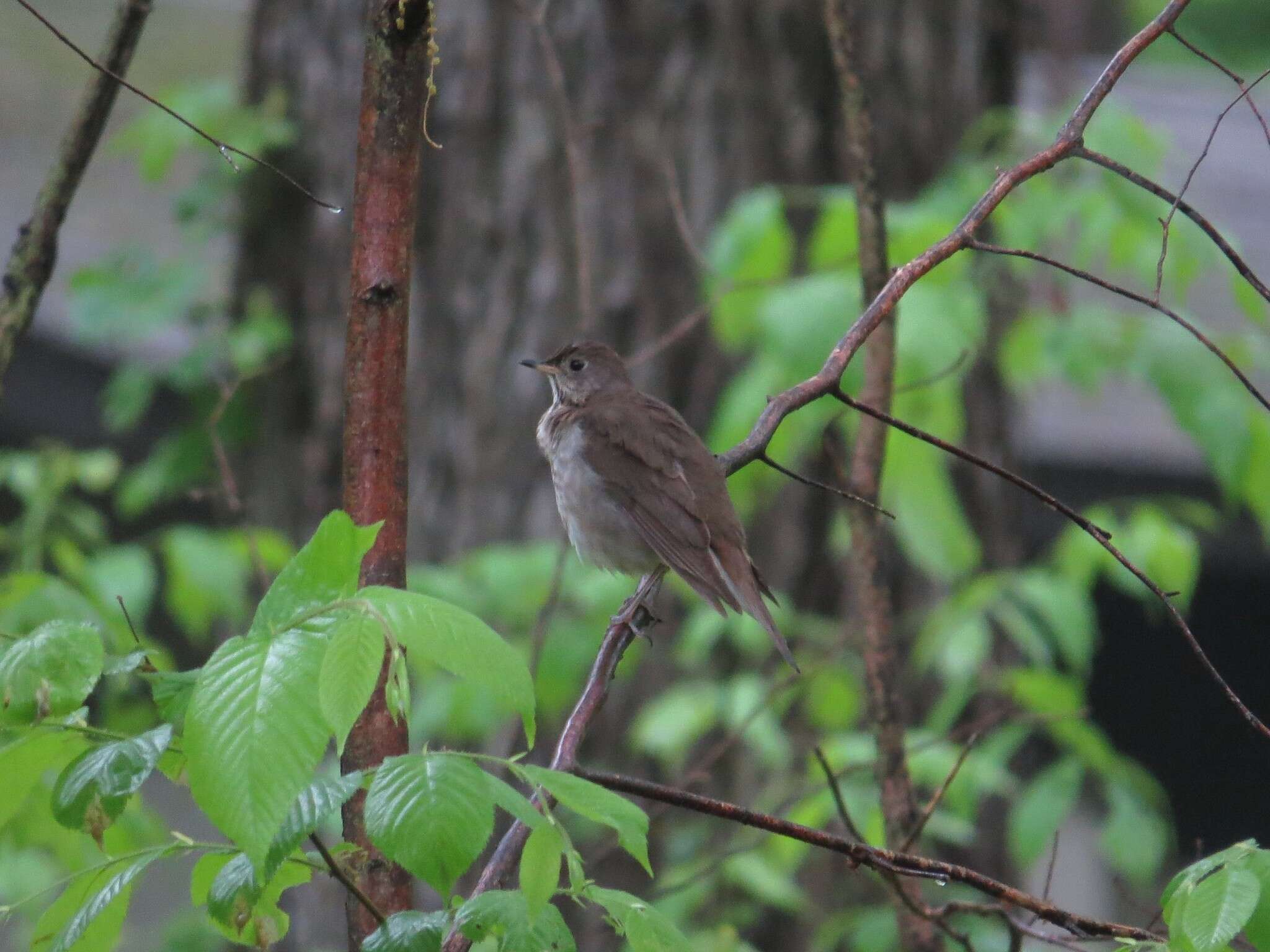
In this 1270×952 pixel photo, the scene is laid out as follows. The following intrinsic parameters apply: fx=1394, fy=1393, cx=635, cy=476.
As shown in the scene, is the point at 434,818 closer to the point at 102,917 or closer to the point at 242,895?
the point at 242,895

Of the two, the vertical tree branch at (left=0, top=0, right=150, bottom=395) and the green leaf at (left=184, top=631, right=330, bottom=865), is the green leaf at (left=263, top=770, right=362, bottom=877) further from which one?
the vertical tree branch at (left=0, top=0, right=150, bottom=395)

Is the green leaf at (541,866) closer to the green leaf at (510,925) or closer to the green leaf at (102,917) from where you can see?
the green leaf at (510,925)

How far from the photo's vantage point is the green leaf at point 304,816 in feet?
4.00

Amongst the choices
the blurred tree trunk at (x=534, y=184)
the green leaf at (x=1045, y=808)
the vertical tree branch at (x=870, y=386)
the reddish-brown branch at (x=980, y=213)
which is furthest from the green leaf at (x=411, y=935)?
the blurred tree trunk at (x=534, y=184)

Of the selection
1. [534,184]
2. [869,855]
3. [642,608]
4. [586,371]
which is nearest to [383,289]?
[869,855]

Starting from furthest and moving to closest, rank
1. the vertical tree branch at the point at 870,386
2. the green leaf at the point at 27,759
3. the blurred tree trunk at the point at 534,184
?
1. the blurred tree trunk at the point at 534,184
2. the vertical tree branch at the point at 870,386
3. the green leaf at the point at 27,759

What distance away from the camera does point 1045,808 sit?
3.75 metres

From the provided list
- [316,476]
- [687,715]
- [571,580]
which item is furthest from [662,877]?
[316,476]

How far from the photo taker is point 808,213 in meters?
4.95

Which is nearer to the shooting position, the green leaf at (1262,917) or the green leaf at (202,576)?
the green leaf at (1262,917)

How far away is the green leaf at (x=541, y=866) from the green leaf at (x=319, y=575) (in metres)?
0.27

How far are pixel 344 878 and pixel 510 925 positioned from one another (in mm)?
177

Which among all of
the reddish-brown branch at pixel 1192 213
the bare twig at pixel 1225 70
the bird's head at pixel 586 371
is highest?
the bare twig at pixel 1225 70

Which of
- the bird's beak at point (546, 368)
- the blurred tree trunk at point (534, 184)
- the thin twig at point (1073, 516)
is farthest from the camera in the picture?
the blurred tree trunk at point (534, 184)
